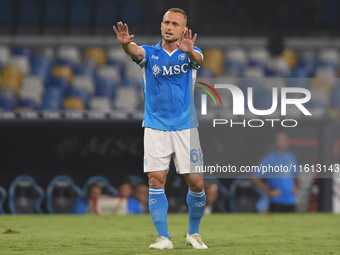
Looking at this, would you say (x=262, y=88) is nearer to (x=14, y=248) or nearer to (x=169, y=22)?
(x=169, y=22)

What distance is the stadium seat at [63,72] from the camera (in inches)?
640

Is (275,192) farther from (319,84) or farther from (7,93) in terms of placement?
(7,93)

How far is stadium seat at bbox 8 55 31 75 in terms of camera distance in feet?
52.9

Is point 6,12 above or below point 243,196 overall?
above

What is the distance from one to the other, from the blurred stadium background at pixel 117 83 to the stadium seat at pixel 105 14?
31 millimetres

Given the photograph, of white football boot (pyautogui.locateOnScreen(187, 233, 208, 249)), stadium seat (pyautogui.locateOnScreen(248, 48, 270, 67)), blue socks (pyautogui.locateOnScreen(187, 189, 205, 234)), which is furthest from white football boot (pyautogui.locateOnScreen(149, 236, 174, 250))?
stadium seat (pyautogui.locateOnScreen(248, 48, 270, 67))

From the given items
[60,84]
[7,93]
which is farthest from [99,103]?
[7,93]

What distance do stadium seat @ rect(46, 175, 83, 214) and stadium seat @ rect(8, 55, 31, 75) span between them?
216 inches

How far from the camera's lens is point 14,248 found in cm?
543

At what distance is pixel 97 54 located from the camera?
57.2 feet

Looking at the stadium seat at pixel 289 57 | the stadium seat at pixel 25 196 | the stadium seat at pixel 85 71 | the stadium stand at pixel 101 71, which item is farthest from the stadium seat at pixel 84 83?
the stadium seat at pixel 289 57

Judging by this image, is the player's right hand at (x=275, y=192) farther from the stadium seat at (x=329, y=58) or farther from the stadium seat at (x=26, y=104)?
the stadium seat at (x=329, y=58)

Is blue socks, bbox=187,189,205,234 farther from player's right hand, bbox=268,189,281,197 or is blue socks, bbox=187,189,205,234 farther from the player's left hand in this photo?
player's right hand, bbox=268,189,281,197

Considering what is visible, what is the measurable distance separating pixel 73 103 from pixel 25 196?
14.6ft
